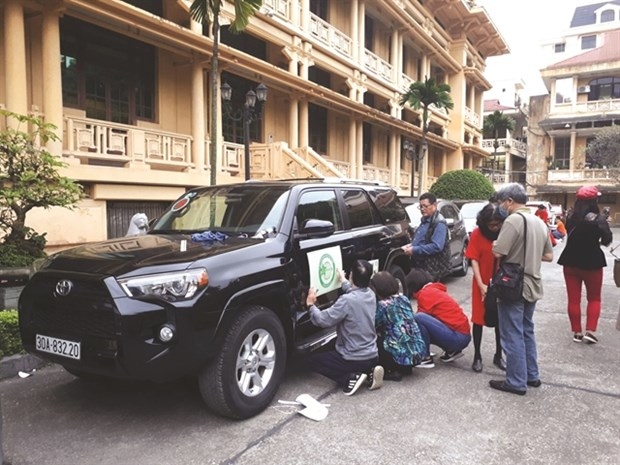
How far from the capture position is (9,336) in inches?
182

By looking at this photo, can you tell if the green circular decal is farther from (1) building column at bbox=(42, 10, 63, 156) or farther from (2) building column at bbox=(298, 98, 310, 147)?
(2) building column at bbox=(298, 98, 310, 147)

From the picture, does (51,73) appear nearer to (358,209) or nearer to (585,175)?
(358,209)

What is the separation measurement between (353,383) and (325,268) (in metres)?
1.07

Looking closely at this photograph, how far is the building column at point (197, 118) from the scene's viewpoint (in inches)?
506

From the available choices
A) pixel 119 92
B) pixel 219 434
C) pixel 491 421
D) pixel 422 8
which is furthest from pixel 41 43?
pixel 422 8

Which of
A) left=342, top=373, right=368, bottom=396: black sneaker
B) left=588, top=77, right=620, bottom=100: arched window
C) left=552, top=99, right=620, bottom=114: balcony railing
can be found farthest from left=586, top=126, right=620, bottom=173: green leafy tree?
left=342, top=373, right=368, bottom=396: black sneaker

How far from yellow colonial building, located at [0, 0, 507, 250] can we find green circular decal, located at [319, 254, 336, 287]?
5212 mm

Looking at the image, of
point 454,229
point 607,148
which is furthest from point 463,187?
point 607,148

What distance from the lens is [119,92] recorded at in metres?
12.3

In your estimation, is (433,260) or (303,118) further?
(303,118)

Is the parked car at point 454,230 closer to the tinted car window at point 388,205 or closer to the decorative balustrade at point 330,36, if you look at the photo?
the tinted car window at point 388,205

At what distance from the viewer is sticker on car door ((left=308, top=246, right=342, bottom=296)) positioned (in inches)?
173

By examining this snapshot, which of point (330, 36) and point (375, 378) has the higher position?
point (330, 36)

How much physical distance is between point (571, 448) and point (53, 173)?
613 centimetres
